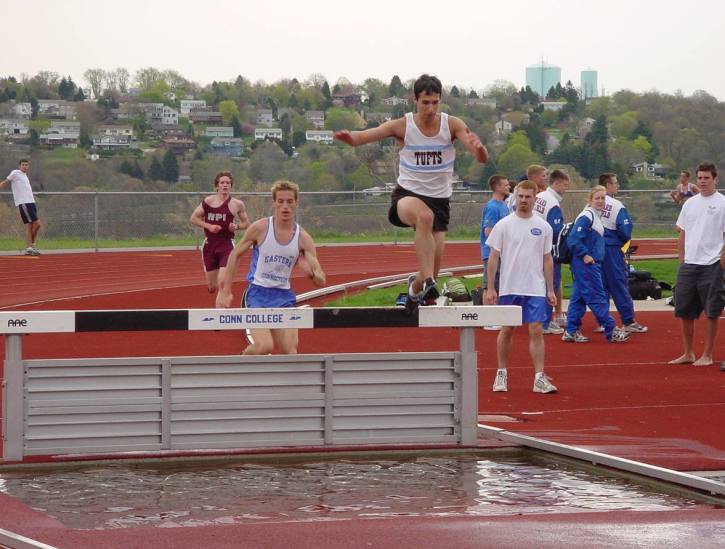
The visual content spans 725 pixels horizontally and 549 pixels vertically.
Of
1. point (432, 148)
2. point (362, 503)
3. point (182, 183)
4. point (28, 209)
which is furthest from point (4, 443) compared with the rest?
point (182, 183)

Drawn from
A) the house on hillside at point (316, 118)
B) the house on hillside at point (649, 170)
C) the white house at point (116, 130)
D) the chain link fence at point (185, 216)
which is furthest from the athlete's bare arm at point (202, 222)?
the white house at point (116, 130)

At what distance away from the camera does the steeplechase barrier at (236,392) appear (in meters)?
9.50

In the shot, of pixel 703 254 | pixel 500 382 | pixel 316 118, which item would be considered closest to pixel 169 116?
pixel 316 118

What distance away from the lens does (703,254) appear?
14.5 metres

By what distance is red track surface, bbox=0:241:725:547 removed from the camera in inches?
285

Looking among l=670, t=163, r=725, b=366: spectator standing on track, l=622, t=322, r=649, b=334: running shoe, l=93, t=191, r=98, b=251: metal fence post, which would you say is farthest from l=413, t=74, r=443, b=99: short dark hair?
l=93, t=191, r=98, b=251: metal fence post

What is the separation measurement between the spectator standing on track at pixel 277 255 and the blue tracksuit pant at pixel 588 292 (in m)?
6.10

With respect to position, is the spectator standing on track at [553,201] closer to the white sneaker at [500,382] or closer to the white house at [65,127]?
the white sneaker at [500,382]

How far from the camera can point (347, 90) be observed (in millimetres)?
96688

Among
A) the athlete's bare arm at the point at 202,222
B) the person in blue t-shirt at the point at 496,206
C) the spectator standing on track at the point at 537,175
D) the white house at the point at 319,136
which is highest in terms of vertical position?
the white house at the point at 319,136

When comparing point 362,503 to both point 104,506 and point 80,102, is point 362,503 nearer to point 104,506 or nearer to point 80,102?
point 104,506

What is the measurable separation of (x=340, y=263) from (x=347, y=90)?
2567 inches

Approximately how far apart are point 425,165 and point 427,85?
0.65 m

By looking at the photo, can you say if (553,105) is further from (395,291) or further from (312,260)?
(312,260)
